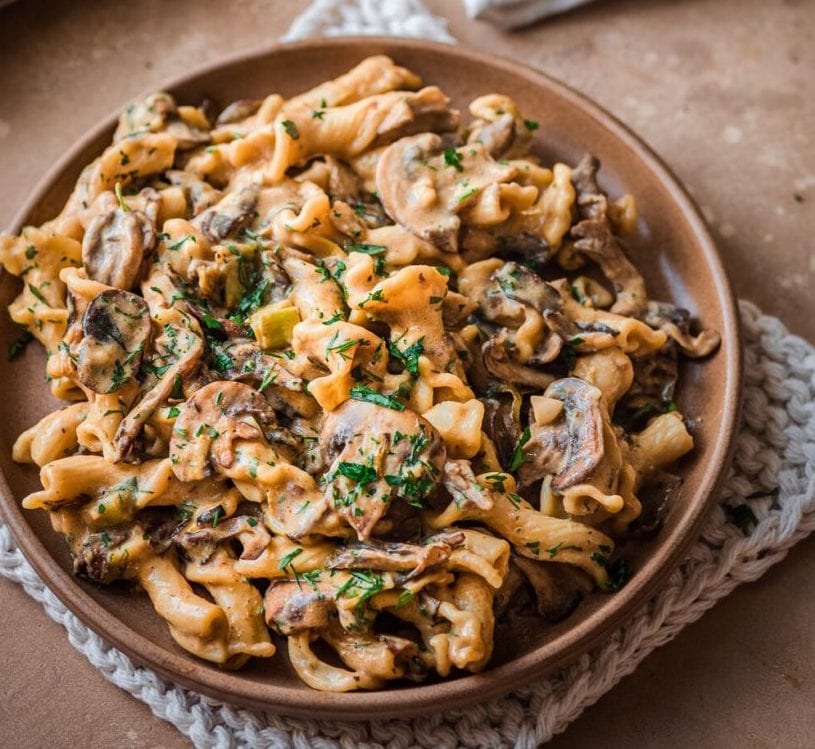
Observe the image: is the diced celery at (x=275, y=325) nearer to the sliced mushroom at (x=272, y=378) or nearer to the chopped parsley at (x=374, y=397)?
the sliced mushroom at (x=272, y=378)

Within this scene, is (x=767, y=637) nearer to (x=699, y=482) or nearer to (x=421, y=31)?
(x=699, y=482)

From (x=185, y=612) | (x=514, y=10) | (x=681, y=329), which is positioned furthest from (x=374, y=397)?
(x=514, y=10)

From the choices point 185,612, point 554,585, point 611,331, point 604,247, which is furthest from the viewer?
point 604,247

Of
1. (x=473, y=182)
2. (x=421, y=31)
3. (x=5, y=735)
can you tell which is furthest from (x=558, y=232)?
(x=5, y=735)

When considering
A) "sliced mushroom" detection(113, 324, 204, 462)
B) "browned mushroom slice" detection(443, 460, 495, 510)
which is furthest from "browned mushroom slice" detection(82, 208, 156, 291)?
"browned mushroom slice" detection(443, 460, 495, 510)

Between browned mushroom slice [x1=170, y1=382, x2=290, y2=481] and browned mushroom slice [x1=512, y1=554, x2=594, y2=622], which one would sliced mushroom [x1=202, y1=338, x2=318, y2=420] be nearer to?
browned mushroom slice [x1=170, y1=382, x2=290, y2=481]

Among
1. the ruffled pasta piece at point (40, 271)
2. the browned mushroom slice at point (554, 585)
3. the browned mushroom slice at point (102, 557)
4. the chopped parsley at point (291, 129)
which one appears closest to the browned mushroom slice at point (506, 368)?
the browned mushroom slice at point (554, 585)

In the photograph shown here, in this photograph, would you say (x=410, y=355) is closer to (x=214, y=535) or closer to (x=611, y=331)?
(x=611, y=331)
